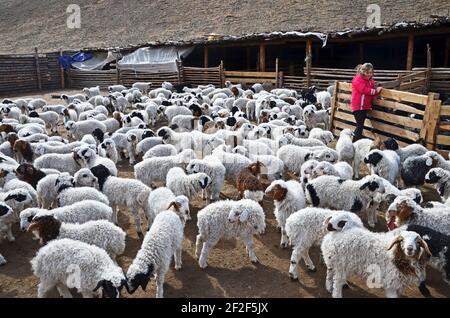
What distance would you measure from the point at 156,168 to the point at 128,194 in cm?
143

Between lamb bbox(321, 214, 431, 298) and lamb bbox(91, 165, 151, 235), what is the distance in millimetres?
3135

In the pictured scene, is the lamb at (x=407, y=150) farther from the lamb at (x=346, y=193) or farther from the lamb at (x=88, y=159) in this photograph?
the lamb at (x=88, y=159)

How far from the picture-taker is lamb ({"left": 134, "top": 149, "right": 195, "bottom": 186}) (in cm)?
782

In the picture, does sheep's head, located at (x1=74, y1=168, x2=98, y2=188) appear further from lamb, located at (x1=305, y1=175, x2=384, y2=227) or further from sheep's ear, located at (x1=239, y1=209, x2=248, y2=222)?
lamb, located at (x1=305, y1=175, x2=384, y2=227)

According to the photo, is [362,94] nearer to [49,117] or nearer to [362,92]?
[362,92]

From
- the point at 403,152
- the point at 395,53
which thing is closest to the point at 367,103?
the point at 403,152

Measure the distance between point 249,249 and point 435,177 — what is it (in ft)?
12.1

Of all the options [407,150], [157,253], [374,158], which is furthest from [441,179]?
[157,253]

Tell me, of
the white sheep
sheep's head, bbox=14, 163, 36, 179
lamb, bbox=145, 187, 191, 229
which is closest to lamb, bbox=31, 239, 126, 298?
the white sheep

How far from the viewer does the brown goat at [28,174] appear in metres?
7.41

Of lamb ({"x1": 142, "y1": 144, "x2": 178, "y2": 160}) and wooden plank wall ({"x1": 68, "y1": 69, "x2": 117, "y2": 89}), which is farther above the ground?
wooden plank wall ({"x1": 68, "y1": 69, "x2": 117, "y2": 89})

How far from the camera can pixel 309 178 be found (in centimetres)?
725

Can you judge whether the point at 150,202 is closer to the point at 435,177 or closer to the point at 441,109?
the point at 435,177

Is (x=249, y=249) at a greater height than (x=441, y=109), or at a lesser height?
lesser
